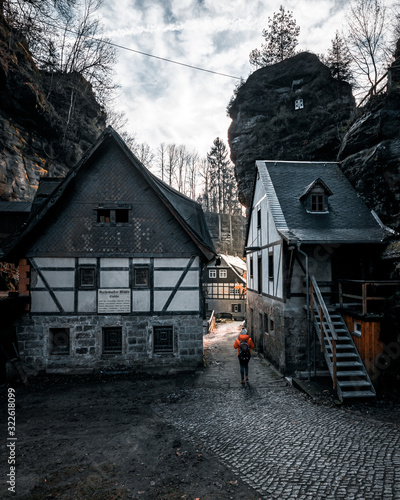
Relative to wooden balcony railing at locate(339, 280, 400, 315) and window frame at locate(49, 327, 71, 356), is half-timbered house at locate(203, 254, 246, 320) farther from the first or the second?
window frame at locate(49, 327, 71, 356)

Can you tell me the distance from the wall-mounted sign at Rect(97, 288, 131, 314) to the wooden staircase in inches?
288

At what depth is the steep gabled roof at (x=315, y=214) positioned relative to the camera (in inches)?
459

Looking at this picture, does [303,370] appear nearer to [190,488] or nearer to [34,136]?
[190,488]

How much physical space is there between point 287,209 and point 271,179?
2533 mm

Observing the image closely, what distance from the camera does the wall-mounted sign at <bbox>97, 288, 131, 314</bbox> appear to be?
12344 mm

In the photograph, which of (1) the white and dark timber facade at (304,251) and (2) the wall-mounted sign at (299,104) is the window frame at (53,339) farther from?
(2) the wall-mounted sign at (299,104)

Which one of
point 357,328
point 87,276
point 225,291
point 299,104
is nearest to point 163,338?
point 87,276

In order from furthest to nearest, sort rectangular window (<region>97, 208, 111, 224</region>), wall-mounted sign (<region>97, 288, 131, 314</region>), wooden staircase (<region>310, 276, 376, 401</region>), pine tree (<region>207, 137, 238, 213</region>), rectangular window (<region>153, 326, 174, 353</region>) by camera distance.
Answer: pine tree (<region>207, 137, 238, 213</region>), rectangular window (<region>97, 208, 111, 224</region>), rectangular window (<region>153, 326, 174, 353</region>), wall-mounted sign (<region>97, 288, 131, 314</region>), wooden staircase (<region>310, 276, 376, 401</region>)

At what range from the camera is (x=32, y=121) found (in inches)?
793

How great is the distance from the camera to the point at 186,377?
11.8 metres

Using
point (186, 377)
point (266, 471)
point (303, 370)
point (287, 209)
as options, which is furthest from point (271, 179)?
point (266, 471)

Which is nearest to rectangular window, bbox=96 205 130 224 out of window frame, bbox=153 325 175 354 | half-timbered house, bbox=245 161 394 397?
window frame, bbox=153 325 175 354

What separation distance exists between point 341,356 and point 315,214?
5944mm

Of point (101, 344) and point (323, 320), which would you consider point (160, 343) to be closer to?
point (101, 344)
